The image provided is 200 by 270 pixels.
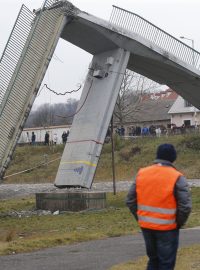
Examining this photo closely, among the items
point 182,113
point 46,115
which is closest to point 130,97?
point 182,113

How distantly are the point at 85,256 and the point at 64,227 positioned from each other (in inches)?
190

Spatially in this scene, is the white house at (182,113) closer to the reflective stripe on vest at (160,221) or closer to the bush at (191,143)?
the bush at (191,143)

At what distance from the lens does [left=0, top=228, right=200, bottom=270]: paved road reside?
932 centimetres

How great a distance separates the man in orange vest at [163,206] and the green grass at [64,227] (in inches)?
197

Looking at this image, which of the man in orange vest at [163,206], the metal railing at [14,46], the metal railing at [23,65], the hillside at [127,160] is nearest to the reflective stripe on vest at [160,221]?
the man in orange vest at [163,206]

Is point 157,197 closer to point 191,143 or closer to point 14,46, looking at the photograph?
point 14,46

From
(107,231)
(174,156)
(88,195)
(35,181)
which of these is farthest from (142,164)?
(174,156)

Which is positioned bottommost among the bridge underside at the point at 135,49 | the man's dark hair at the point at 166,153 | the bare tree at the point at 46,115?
the man's dark hair at the point at 166,153

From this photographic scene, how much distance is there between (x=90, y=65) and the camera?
22734 millimetres

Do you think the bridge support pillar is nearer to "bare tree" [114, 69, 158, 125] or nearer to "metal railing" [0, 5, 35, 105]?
"metal railing" [0, 5, 35, 105]

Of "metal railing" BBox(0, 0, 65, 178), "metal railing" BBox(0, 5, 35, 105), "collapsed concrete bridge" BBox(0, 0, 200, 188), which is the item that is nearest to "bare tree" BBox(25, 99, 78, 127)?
"collapsed concrete bridge" BBox(0, 0, 200, 188)

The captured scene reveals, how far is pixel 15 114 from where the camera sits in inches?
737

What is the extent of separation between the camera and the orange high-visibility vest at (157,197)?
6.30m

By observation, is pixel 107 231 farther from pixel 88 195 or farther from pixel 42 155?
pixel 42 155
